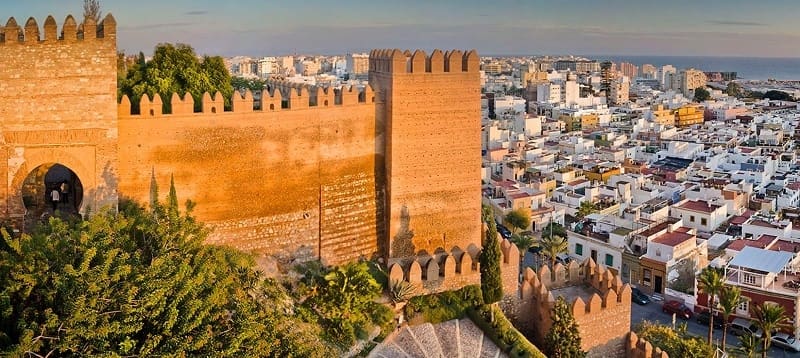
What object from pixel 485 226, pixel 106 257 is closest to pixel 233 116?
pixel 106 257

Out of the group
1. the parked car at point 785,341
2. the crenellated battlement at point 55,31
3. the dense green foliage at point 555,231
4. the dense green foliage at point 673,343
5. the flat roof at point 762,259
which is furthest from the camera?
the dense green foliage at point 555,231

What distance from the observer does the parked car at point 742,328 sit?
24797mm

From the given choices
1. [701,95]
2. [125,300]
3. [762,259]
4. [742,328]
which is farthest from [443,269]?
[701,95]

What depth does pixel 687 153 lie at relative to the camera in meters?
52.3

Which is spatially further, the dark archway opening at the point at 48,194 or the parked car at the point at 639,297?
the parked car at the point at 639,297

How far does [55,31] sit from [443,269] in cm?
805

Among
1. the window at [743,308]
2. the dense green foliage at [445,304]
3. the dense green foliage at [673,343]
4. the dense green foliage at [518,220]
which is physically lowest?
the window at [743,308]

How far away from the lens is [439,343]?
14141 millimetres

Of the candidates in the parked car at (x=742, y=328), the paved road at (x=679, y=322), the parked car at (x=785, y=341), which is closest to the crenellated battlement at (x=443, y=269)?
the paved road at (x=679, y=322)

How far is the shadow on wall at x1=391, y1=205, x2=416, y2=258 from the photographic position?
15.3 metres

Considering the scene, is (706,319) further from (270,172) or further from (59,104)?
(59,104)

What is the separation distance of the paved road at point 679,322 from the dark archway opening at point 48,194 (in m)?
17.3

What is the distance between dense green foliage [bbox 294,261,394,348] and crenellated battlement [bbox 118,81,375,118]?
123 inches

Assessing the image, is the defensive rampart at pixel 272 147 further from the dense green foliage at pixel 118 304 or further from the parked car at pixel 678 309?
the parked car at pixel 678 309
